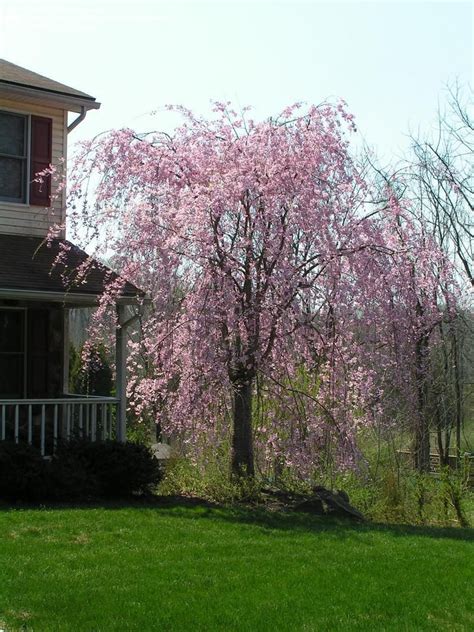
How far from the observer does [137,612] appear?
5.80m

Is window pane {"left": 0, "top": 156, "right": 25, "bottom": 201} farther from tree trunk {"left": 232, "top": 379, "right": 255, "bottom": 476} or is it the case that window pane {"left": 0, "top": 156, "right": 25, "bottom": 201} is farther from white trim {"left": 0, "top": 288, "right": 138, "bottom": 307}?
tree trunk {"left": 232, "top": 379, "right": 255, "bottom": 476}

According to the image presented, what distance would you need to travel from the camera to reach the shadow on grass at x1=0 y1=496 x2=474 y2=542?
9.13 metres

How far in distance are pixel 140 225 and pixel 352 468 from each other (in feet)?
12.7

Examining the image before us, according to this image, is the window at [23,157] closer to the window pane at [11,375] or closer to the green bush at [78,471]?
the window pane at [11,375]

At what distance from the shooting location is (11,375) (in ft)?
39.5

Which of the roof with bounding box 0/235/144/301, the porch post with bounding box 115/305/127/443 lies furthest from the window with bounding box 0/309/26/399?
the porch post with bounding box 115/305/127/443

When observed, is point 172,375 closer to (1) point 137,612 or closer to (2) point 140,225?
(2) point 140,225

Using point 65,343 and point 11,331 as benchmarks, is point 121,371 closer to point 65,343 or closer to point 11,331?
point 65,343

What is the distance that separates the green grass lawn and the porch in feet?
7.02

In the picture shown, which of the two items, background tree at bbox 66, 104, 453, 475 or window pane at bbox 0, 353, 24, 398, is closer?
background tree at bbox 66, 104, 453, 475

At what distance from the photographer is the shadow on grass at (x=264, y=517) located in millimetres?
9133

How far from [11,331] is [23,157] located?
8.06 feet

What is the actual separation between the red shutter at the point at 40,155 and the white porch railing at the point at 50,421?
9.26 ft

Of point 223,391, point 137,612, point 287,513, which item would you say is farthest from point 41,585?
point 223,391
